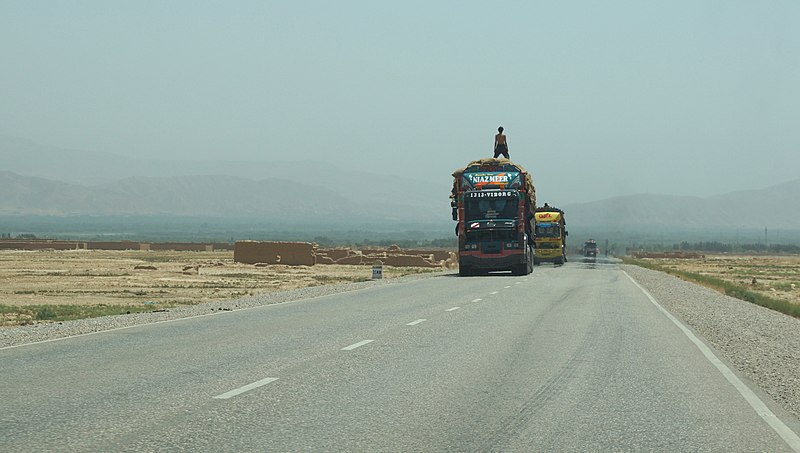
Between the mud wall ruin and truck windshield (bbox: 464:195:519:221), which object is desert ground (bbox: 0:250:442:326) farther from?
truck windshield (bbox: 464:195:519:221)

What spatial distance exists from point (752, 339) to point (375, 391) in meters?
10.5

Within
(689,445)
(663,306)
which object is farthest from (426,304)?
(689,445)

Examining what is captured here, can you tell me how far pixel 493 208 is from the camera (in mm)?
43094

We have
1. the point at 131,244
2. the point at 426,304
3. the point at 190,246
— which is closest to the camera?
the point at 426,304

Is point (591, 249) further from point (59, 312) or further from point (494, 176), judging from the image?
point (59, 312)

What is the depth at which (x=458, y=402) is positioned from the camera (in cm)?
1020

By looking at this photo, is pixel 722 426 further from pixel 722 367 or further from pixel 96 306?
pixel 96 306

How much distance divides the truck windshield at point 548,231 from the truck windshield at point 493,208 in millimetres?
28755

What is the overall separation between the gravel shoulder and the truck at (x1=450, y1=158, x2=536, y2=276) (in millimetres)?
10473

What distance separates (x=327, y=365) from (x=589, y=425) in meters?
4.70

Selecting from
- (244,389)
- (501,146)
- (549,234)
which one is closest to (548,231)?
(549,234)

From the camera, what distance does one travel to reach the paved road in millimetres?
8367

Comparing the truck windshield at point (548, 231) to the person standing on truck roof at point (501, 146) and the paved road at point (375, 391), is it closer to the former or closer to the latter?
the person standing on truck roof at point (501, 146)

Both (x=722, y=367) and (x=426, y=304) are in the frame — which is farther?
(x=426, y=304)
